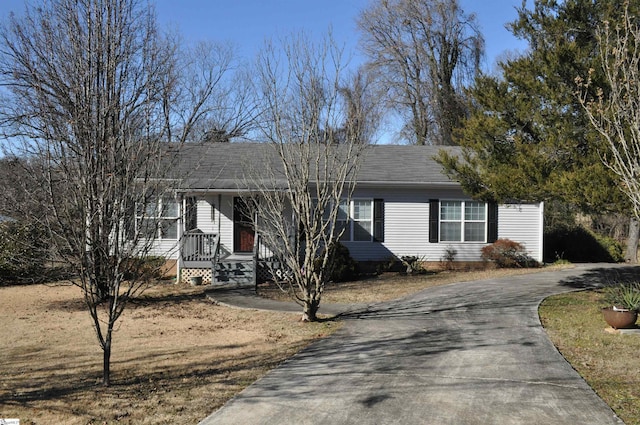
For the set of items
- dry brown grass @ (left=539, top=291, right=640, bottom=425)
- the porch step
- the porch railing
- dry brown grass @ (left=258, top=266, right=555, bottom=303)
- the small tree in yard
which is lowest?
dry brown grass @ (left=258, top=266, right=555, bottom=303)

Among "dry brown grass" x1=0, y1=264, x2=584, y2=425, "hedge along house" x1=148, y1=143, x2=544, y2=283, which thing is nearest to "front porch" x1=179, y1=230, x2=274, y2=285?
"hedge along house" x1=148, y1=143, x2=544, y2=283

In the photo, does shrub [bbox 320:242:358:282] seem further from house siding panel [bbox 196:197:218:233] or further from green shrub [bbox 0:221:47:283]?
green shrub [bbox 0:221:47:283]

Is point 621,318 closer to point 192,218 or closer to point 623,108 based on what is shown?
point 623,108

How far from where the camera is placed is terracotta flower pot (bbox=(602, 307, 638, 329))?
849 cm

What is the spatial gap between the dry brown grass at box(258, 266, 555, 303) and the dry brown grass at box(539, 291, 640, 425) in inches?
139

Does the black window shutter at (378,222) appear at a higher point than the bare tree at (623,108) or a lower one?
lower

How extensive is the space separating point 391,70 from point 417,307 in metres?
26.4

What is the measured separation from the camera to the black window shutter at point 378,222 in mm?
17328

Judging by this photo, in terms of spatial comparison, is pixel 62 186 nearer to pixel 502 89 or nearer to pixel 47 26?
pixel 47 26

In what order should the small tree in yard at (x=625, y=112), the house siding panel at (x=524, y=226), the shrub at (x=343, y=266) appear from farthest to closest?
the house siding panel at (x=524, y=226) < the shrub at (x=343, y=266) < the small tree in yard at (x=625, y=112)

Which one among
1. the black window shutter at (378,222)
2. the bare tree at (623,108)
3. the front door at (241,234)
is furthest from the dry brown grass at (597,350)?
the front door at (241,234)

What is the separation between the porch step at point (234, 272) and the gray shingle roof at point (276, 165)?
2.54 m

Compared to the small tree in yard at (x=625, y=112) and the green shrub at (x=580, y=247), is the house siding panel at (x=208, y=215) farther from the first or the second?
the green shrub at (x=580, y=247)

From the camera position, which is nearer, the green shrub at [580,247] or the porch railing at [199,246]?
the porch railing at [199,246]
